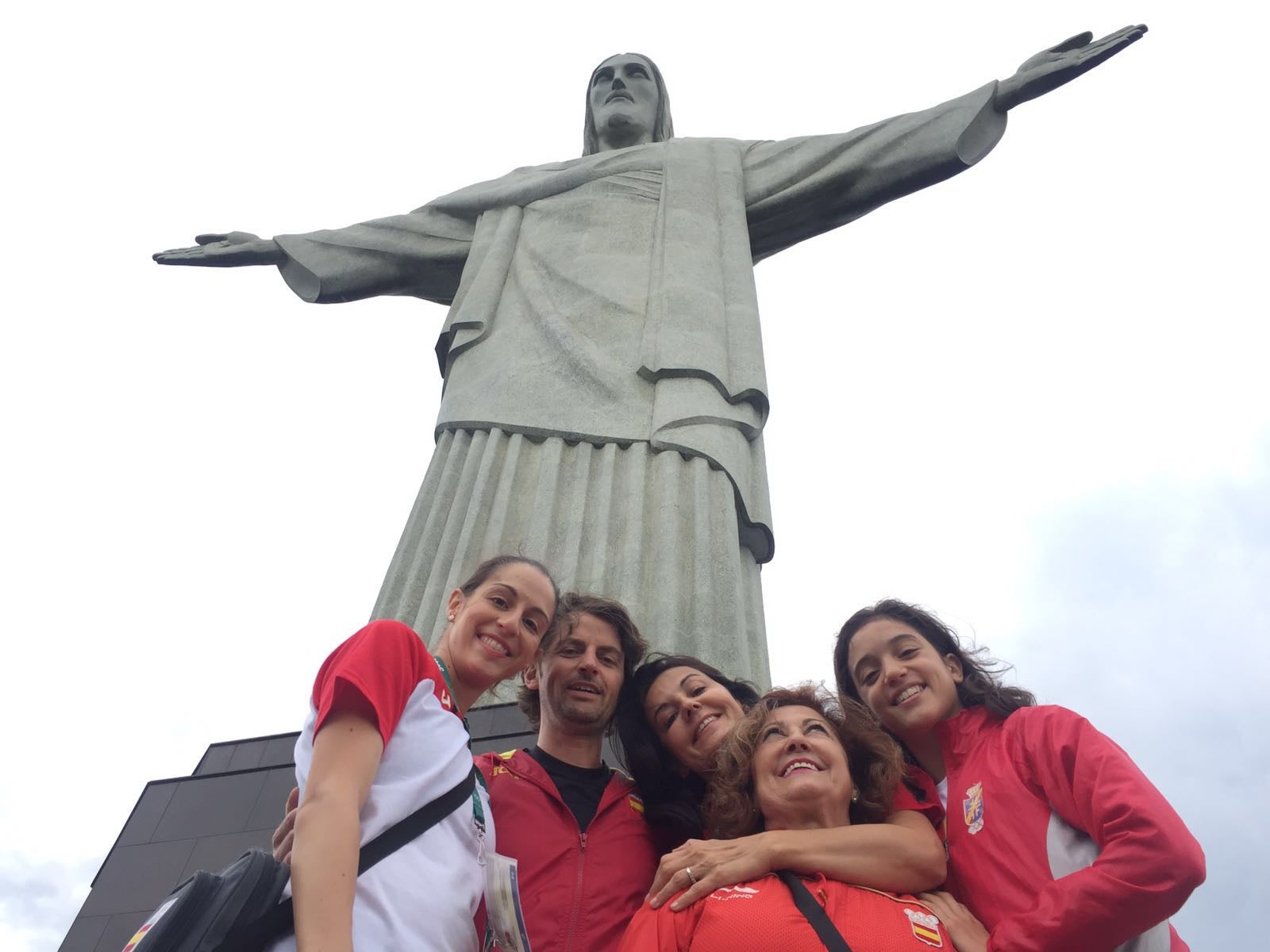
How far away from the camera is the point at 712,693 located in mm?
2912

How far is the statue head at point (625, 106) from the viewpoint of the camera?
8.32 metres

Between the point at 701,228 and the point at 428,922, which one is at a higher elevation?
the point at 701,228

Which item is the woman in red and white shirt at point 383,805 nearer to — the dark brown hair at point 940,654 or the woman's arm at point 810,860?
the woman's arm at point 810,860

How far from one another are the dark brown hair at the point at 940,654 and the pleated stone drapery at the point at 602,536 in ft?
5.01

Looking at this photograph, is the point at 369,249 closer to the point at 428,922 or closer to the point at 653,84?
the point at 653,84

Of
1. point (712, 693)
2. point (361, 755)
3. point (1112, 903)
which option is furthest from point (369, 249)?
point (1112, 903)

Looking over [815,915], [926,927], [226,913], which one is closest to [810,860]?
[815,915]

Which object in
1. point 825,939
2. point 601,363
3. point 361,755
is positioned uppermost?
point 601,363

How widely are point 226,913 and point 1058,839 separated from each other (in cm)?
158

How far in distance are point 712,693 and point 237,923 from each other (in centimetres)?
152

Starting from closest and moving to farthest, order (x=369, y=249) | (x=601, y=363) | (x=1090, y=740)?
(x=1090, y=740)
(x=601, y=363)
(x=369, y=249)

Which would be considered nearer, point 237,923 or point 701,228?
point 237,923

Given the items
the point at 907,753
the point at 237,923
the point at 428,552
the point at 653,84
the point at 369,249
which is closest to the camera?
the point at 237,923

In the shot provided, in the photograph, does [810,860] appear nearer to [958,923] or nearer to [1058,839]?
[958,923]
